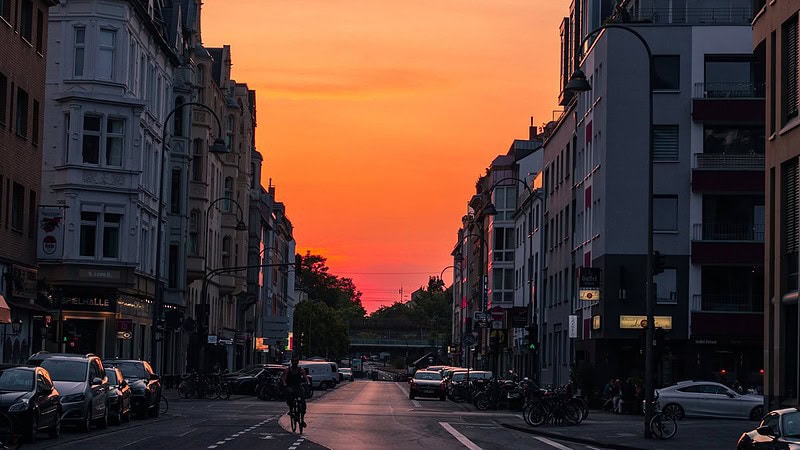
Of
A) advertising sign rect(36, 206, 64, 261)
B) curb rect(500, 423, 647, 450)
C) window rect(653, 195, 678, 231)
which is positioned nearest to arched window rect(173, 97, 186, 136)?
advertising sign rect(36, 206, 64, 261)

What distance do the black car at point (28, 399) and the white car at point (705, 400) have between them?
1029 inches

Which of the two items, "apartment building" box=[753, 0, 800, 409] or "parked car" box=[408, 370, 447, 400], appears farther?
"parked car" box=[408, 370, 447, 400]

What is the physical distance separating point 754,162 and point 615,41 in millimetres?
7966

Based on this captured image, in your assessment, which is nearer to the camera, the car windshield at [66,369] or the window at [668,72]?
the car windshield at [66,369]

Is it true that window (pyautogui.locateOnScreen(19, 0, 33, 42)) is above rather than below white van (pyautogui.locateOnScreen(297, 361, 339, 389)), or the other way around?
above

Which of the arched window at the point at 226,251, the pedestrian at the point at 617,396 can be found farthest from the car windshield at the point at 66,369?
the arched window at the point at 226,251

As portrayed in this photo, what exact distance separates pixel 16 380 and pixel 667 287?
3828cm

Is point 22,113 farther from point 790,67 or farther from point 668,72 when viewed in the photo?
point 668,72

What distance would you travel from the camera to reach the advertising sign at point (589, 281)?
2336 inches

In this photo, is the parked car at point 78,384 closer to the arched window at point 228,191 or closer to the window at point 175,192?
the window at point 175,192

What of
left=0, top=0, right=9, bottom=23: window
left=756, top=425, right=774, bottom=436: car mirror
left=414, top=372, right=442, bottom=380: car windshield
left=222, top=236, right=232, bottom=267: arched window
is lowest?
left=414, top=372, right=442, bottom=380: car windshield

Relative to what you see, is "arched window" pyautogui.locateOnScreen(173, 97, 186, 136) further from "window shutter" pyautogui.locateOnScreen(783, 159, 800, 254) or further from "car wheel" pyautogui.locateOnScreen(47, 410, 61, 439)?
"car wheel" pyautogui.locateOnScreen(47, 410, 61, 439)

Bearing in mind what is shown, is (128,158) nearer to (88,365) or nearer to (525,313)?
(525,313)

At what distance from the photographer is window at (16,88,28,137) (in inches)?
1822
